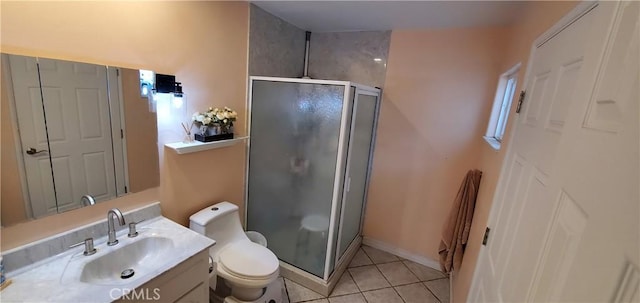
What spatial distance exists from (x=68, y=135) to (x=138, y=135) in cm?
31

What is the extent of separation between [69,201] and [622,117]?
1965 mm

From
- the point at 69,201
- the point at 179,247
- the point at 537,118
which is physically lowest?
the point at 179,247

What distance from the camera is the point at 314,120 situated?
2.10 meters

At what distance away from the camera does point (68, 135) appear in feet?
4.15

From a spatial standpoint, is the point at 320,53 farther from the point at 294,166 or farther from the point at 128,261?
the point at 128,261

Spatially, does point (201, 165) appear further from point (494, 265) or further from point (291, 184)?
point (494, 265)

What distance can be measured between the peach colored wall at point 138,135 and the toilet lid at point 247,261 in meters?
0.69

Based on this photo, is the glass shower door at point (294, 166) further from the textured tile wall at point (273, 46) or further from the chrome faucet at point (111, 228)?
the chrome faucet at point (111, 228)

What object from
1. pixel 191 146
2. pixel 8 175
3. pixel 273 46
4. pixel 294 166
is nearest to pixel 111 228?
pixel 8 175

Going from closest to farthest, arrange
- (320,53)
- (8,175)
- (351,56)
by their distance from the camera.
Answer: (8,175)
(351,56)
(320,53)

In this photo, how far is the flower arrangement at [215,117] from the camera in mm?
1807

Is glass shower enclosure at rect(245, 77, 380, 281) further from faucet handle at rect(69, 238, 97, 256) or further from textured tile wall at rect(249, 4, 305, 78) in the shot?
faucet handle at rect(69, 238, 97, 256)

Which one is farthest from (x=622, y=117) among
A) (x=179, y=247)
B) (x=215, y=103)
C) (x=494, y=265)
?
(x=215, y=103)

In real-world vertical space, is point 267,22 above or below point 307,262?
above
